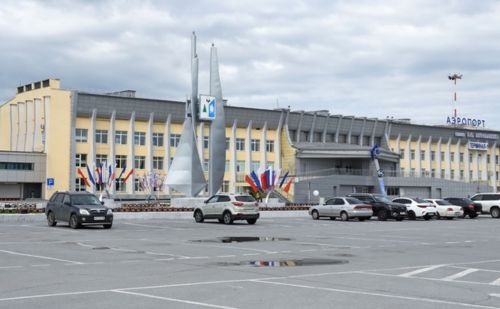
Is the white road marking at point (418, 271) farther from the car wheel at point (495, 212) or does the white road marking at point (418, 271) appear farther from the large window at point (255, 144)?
the large window at point (255, 144)

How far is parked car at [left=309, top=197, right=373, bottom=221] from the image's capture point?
40719 mm

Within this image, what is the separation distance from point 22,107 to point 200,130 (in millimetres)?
20692

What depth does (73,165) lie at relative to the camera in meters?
72.9

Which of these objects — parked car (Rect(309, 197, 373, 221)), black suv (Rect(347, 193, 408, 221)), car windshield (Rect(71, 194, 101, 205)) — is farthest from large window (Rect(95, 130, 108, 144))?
car windshield (Rect(71, 194, 101, 205))

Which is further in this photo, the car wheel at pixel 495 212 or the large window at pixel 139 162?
the large window at pixel 139 162

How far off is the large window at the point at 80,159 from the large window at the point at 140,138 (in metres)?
6.63

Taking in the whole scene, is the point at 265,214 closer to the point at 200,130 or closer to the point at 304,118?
the point at 200,130

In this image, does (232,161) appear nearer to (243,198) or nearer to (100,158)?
(100,158)

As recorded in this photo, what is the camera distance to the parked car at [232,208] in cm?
3444

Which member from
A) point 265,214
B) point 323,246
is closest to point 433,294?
point 323,246

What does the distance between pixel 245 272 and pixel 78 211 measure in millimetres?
16145

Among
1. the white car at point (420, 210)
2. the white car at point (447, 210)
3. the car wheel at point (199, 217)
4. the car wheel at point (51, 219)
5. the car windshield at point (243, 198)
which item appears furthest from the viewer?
the white car at point (447, 210)

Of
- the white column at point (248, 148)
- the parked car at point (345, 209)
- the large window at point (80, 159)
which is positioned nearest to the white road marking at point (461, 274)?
the parked car at point (345, 209)

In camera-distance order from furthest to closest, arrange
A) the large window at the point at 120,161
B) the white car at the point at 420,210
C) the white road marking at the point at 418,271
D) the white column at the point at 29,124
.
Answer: the large window at the point at 120,161
the white column at the point at 29,124
the white car at the point at 420,210
the white road marking at the point at 418,271
